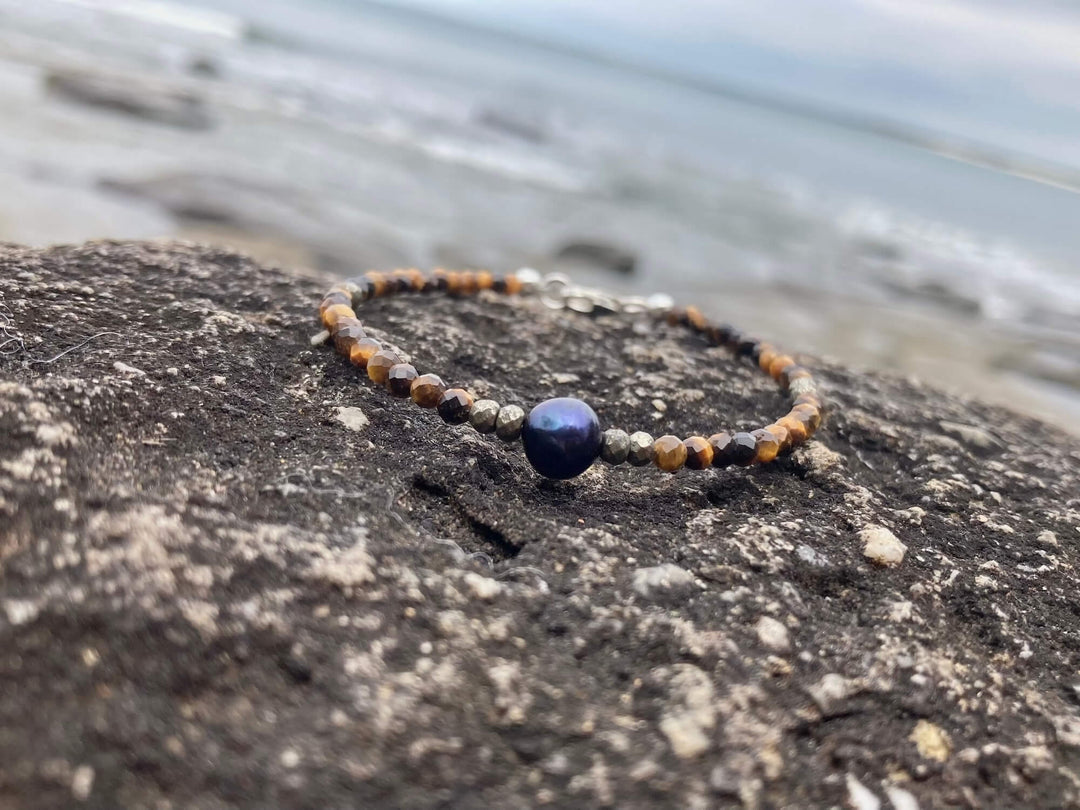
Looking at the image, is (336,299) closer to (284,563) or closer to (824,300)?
(284,563)

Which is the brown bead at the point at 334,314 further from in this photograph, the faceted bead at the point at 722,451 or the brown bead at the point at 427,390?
the faceted bead at the point at 722,451

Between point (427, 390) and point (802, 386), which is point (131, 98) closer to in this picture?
point (427, 390)

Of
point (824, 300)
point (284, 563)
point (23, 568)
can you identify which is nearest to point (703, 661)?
point (284, 563)

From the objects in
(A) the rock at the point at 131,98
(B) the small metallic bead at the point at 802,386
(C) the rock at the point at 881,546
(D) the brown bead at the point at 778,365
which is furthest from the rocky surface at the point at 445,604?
(A) the rock at the point at 131,98

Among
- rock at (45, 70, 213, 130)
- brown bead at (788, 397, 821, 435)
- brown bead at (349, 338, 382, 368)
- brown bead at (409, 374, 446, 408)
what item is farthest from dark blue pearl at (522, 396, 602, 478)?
rock at (45, 70, 213, 130)

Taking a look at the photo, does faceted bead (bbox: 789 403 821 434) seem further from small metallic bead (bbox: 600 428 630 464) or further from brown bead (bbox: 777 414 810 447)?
small metallic bead (bbox: 600 428 630 464)

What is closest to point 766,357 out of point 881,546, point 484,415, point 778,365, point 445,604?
point 778,365
